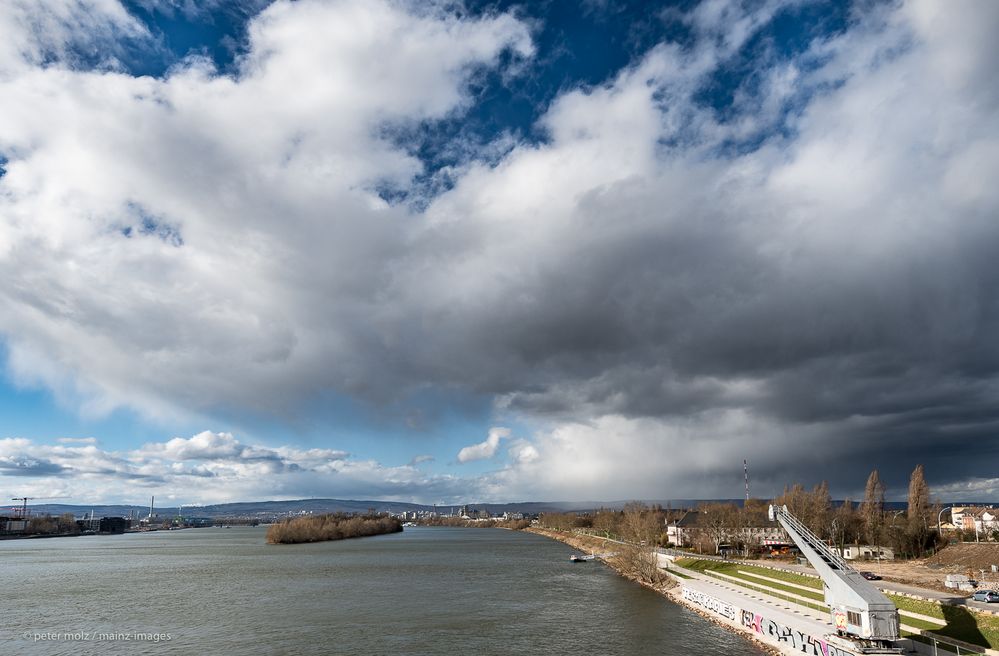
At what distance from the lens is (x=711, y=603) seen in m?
67.4

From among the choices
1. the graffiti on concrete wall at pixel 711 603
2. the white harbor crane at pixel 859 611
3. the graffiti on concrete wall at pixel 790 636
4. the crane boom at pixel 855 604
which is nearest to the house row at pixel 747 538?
the graffiti on concrete wall at pixel 711 603

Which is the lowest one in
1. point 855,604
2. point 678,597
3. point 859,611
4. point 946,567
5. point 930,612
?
point 946,567

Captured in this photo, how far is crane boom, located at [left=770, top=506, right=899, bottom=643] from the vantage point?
137 ft

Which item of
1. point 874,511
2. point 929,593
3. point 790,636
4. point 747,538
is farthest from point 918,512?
point 790,636

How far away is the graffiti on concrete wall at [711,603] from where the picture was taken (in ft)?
202

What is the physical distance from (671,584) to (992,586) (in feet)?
119

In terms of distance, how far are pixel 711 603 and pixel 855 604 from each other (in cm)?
2640

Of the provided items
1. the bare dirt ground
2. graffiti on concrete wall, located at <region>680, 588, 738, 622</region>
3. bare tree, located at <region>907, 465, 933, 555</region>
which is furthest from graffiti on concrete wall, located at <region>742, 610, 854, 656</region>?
bare tree, located at <region>907, 465, 933, 555</region>

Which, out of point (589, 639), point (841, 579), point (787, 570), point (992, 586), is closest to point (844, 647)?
point (841, 579)

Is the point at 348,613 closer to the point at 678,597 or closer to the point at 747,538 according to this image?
the point at 678,597

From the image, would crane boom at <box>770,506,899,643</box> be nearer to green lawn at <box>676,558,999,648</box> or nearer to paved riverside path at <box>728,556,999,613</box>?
green lawn at <box>676,558,999,648</box>

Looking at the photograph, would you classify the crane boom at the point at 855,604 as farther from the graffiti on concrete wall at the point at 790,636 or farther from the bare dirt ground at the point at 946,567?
the bare dirt ground at the point at 946,567

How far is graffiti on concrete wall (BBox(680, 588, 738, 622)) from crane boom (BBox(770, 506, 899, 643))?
1348 cm

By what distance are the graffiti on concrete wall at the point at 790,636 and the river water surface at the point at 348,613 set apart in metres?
2.17
